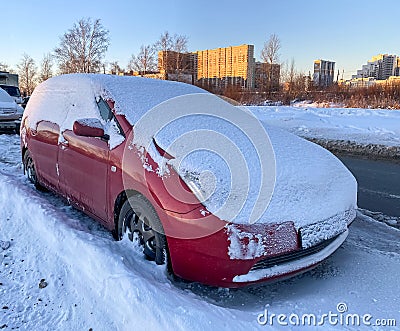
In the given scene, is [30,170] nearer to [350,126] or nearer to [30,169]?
[30,169]

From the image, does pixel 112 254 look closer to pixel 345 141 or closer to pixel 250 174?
pixel 250 174

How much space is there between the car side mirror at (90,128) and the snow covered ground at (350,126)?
8644 mm

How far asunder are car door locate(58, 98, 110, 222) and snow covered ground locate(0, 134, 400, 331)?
26 cm

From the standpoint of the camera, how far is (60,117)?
396cm

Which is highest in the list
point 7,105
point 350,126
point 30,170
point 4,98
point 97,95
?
point 97,95

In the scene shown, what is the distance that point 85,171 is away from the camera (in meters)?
3.38

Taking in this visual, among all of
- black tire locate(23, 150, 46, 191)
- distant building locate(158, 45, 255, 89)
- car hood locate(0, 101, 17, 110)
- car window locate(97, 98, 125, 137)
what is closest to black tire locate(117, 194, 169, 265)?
car window locate(97, 98, 125, 137)

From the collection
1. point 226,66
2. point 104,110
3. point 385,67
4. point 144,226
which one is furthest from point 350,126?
point 385,67

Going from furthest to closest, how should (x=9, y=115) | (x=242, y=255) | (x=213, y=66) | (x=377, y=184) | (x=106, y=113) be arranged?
(x=213, y=66) → (x=9, y=115) → (x=377, y=184) → (x=106, y=113) → (x=242, y=255)

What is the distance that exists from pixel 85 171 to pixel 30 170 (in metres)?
2.14

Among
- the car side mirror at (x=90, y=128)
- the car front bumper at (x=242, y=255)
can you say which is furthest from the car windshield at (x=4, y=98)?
the car front bumper at (x=242, y=255)

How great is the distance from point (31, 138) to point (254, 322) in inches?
151

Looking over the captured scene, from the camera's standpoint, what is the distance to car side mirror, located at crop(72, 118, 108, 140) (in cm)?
310

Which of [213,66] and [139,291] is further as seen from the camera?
[213,66]
